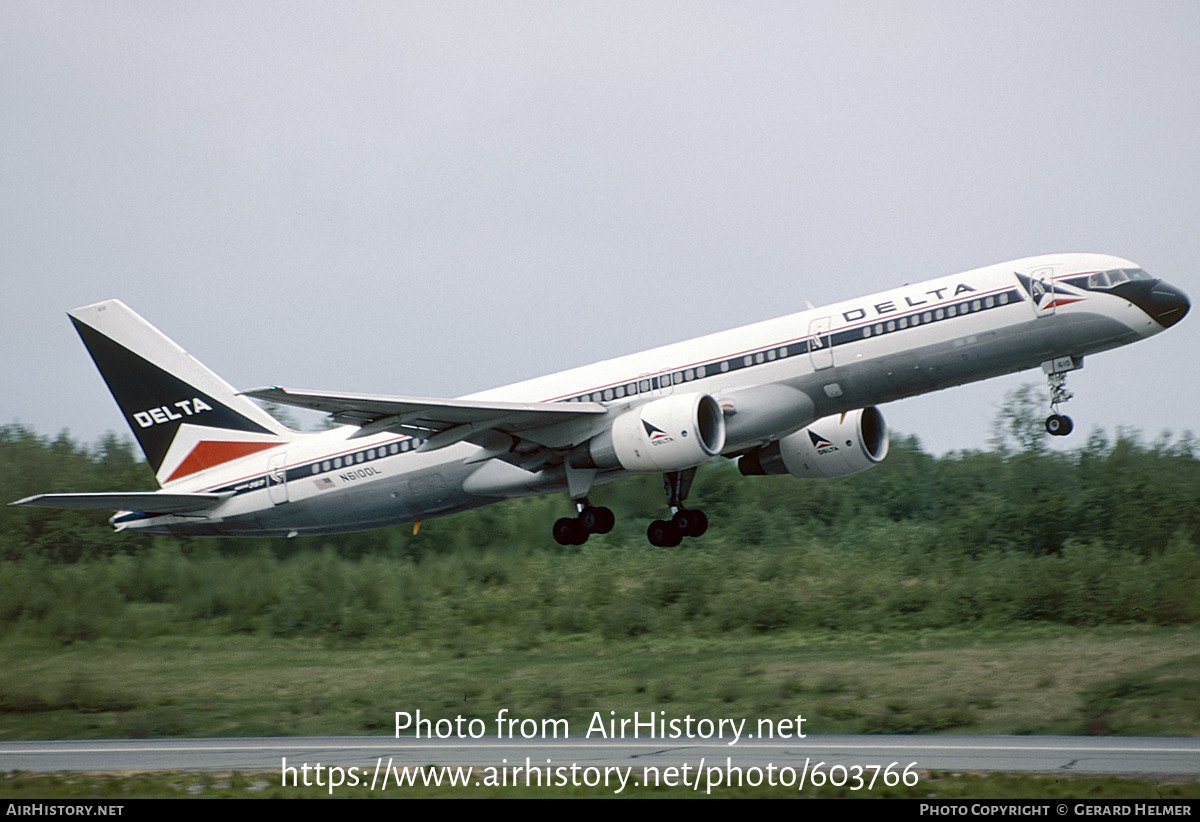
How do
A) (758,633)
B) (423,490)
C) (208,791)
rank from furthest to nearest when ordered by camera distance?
(758,633) < (423,490) < (208,791)

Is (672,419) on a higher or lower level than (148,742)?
higher

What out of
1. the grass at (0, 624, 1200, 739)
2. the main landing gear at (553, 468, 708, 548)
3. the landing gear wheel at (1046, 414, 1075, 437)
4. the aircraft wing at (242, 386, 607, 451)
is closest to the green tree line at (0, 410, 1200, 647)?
the grass at (0, 624, 1200, 739)

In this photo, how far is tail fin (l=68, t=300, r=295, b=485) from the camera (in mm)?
34625

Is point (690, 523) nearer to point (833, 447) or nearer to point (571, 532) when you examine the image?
point (571, 532)

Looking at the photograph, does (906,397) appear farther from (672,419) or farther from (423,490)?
(423,490)

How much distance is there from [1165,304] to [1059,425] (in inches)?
118

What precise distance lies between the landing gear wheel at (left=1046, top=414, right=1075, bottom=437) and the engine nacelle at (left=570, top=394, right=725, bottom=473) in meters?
6.41

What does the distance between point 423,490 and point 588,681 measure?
9479mm

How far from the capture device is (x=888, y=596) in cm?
4359

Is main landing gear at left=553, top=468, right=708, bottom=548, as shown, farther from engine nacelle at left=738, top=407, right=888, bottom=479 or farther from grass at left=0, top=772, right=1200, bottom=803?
grass at left=0, top=772, right=1200, bottom=803

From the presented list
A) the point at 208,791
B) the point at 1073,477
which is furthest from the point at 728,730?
the point at 1073,477

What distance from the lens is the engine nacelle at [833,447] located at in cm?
3178

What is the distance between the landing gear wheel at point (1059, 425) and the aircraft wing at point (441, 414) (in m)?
8.95

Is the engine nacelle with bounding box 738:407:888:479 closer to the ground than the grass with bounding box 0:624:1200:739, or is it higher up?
higher up
